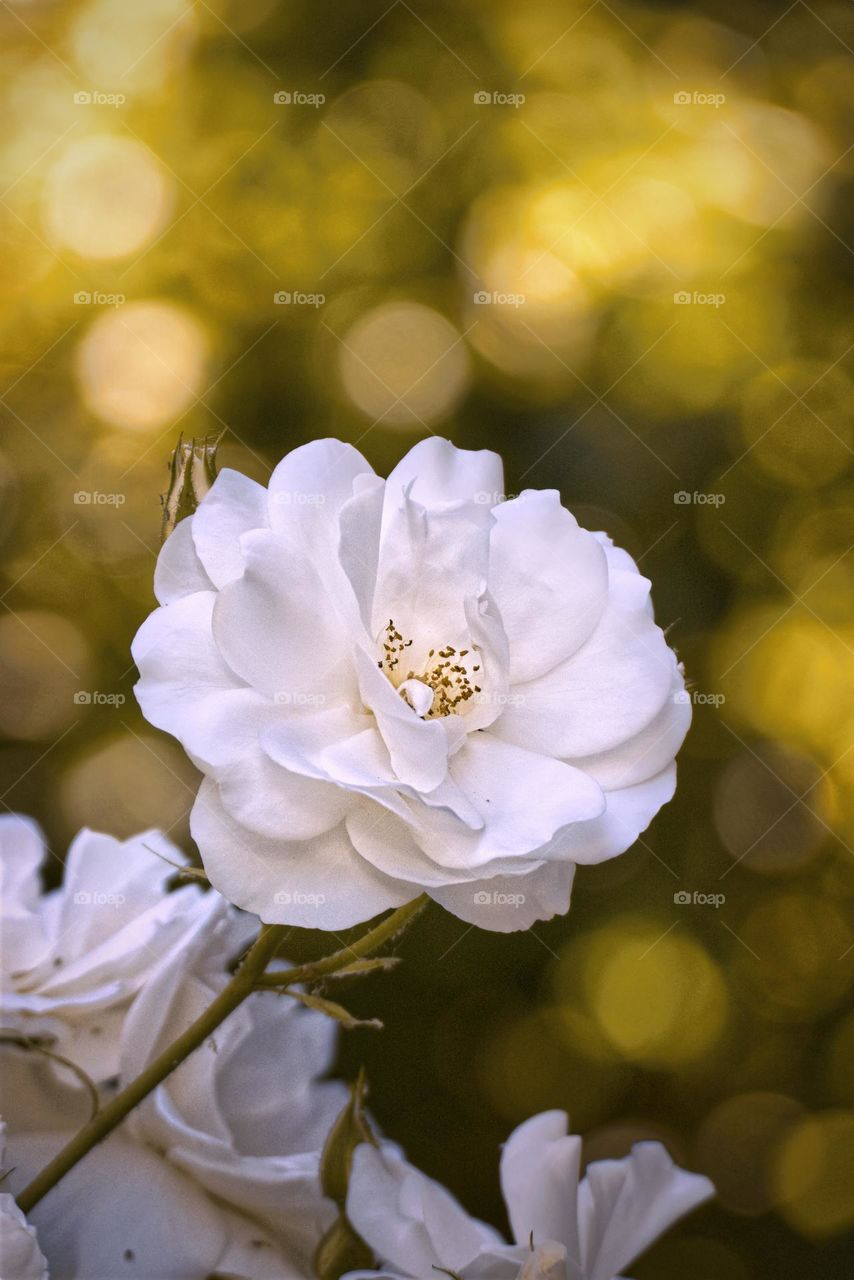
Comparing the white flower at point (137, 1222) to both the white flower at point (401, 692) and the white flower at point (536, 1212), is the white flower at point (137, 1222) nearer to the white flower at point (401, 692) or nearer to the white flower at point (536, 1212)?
the white flower at point (536, 1212)

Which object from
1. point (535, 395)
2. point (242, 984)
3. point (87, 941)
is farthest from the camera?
point (535, 395)

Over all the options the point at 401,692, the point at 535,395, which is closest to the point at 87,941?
the point at 401,692

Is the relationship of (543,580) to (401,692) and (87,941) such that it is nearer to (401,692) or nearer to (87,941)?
(401,692)

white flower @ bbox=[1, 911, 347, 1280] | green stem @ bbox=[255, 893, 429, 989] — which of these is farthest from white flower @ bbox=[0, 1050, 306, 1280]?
green stem @ bbox=[255, 893, 429, 989]

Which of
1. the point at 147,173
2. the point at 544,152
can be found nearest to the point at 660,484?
the point at 544,152

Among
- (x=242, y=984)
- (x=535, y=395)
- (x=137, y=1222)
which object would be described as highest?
(x=535, y=395)

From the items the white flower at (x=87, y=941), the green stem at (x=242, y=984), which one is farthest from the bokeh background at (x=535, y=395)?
the green stem at (x=242, y=984)
